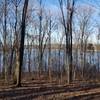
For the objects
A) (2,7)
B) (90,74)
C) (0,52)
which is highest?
(2,7)

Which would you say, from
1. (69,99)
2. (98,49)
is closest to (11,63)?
(69,99)

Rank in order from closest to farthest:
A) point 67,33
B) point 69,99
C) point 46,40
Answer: point 69,99
point 67,33
point 46,40

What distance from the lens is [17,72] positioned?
61.0 ft

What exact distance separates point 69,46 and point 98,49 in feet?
124

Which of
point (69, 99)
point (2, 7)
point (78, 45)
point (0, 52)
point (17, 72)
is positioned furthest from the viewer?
point (78, 45)

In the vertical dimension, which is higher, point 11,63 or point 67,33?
point 67,33

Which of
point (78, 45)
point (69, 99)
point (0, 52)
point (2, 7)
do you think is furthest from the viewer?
point (78, 45)

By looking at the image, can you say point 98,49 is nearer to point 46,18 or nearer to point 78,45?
point 78,45

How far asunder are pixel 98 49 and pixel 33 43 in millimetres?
21406

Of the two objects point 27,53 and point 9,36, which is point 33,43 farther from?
point 9,36

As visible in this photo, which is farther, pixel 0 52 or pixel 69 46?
pixel 0 52

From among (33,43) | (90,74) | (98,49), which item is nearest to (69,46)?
(90,74)

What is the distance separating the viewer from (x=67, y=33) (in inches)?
897

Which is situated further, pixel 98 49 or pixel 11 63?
pixel 98 49
